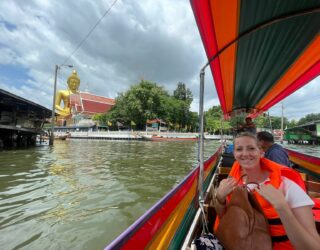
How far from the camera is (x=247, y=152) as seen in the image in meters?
1.96

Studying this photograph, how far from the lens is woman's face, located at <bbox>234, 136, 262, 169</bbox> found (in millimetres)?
1914

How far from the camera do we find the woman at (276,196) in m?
1.40

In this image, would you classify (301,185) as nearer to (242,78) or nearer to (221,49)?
(221,49)

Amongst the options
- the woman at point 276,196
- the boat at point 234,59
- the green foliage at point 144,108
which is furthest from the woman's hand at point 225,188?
the green foliage at point 144,108

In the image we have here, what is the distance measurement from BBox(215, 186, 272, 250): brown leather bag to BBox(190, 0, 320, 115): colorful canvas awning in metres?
1.71

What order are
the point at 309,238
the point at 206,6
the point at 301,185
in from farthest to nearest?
the point at 206,6, the point at 301,185, the point at 309,238

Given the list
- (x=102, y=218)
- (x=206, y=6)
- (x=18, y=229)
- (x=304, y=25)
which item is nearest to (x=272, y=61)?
(x=304, y=25)

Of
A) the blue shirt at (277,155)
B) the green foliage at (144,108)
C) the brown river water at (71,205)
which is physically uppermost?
the green foliage at (144,108)

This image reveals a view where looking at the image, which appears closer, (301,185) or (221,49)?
(301,185)

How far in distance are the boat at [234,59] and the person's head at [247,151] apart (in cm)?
71

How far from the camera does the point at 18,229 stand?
14.4ft

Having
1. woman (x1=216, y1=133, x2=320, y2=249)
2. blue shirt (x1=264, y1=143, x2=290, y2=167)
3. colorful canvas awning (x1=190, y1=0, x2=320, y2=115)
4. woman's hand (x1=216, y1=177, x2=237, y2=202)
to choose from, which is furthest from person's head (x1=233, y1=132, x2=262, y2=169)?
blue shirt (x1=264, y1=143, x2=290, y2=167)

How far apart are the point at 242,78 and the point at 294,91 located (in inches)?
71.9

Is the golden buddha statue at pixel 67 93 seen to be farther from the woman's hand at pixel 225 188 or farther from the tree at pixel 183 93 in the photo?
the woman's hand at pixel 225 188
